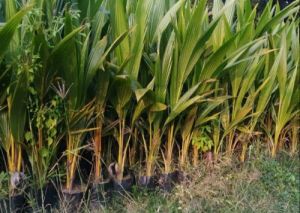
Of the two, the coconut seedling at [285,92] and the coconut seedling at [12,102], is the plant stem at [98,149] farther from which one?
the coconut seedling at [285,92]

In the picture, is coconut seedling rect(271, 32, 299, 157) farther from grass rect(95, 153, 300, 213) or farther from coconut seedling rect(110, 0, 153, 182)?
coconut seedling rect(110, 0, 153, 182)

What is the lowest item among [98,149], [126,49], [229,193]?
[229,193]

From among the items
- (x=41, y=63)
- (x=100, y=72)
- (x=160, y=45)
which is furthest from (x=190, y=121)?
(x=41, y=63)

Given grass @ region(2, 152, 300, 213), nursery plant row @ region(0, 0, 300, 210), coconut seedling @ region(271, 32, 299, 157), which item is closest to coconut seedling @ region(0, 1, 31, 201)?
nursery plant row @ region(0, 0, 300, 210)

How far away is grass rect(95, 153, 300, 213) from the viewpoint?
3.07m

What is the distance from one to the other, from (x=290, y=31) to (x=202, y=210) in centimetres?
185

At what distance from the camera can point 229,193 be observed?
332cm

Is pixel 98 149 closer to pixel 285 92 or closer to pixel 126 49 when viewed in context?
pixel 126 49

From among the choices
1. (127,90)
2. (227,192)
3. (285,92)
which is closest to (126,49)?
(127,90)

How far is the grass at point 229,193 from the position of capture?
3066mm

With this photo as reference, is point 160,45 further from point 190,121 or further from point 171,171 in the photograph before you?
point 171,171

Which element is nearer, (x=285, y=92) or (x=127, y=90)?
(x=127, y=90)

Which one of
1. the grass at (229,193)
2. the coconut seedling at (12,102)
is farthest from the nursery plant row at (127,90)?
the grass at (229,193)

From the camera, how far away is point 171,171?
3.36 meters
